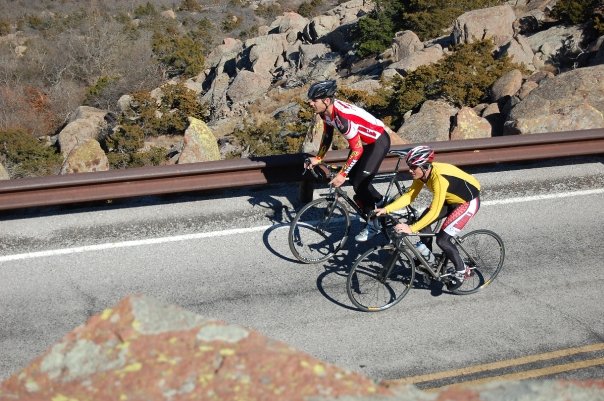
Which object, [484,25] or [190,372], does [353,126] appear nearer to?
[190,372]

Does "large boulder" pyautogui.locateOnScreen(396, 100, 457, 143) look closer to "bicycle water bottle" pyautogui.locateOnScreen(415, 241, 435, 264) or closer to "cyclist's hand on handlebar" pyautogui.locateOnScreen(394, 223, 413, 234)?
"bicycle water bottle" pyautogui.locateOnScreen(415, 241, 435, 264)

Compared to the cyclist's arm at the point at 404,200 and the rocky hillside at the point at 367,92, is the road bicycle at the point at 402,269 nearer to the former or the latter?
the cyclist's arm at the point at 404,200

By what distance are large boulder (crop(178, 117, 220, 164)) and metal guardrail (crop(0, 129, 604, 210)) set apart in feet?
7.31

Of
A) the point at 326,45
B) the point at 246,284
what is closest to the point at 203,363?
the point at 246,284

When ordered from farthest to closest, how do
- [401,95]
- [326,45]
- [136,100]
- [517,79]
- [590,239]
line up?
[326,45], [136,100], [401,95], [517,79], [590,239]

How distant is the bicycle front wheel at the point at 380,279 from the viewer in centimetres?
759

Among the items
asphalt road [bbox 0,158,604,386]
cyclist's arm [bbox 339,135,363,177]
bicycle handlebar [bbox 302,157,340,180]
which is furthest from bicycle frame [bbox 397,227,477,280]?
bicycle handlebar [bbox 302,157,340,180]

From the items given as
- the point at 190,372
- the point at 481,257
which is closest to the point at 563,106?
the point at 481,257

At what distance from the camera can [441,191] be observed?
7.14 m

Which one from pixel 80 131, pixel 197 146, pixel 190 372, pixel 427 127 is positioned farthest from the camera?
pixel 80 131

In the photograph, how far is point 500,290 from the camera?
26.1ft

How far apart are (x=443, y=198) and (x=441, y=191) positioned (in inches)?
3.0

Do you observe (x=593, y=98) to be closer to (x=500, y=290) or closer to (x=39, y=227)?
(x=500, y=290)

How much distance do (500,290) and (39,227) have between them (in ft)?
20.0
